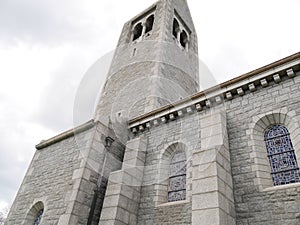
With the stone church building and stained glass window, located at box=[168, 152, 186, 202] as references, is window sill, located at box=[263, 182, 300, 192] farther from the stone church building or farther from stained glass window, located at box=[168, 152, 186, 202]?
stained glass window, located at box=[168, 152, 186, 202]

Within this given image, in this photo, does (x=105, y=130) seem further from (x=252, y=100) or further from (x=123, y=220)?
(x=252, y=100)

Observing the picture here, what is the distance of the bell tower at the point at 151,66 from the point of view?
39.0 ft

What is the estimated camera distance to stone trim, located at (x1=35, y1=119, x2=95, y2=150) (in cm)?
827

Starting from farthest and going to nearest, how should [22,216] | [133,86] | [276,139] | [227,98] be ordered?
1. [133,86]
2. [22,216]
3. [227,98]
4. [276,139]

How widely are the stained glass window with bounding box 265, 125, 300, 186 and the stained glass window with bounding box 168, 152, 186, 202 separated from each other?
2278 mm

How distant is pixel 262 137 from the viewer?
6184 millimetres

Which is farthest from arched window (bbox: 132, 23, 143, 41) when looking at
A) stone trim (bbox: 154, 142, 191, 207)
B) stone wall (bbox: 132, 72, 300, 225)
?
stone trim (bbox: 154, 142, 191, 207)

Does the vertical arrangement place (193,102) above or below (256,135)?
above

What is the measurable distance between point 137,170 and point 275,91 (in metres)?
4.42

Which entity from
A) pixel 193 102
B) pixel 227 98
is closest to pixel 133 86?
pixel 193 102

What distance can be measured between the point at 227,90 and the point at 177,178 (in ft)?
9.61

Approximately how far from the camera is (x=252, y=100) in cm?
675

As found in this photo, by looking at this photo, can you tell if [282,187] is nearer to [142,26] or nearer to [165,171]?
[165,171]

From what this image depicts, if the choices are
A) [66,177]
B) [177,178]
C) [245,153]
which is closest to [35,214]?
[66,177]
